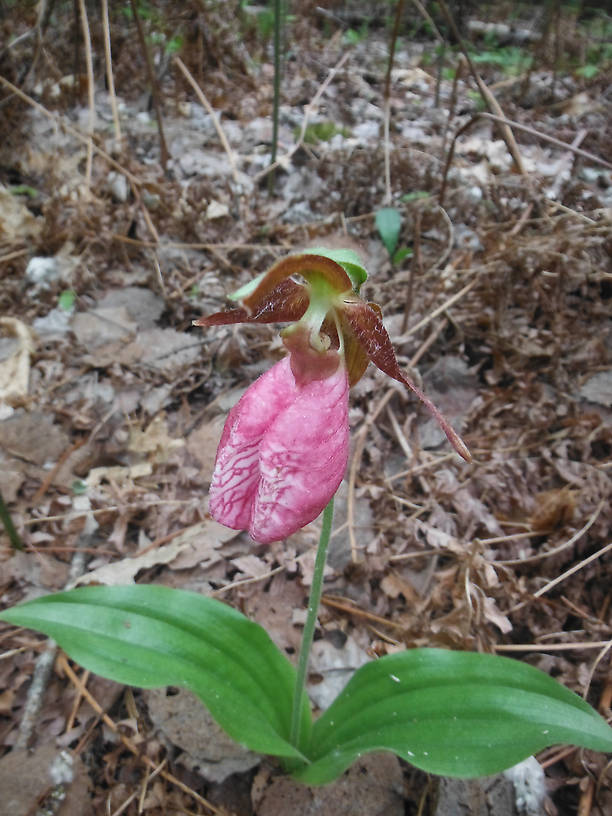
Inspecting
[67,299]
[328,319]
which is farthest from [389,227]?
[328,319]

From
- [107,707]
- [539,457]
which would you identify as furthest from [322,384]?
[539,457]

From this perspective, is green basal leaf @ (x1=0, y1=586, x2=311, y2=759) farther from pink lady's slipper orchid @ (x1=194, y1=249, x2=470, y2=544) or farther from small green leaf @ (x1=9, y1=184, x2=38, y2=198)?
small green leaf @ (x1=9, y1=184, x2=38, y2=198)

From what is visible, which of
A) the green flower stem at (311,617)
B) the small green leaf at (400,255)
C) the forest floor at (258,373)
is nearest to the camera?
the green flower stem at (311,617)

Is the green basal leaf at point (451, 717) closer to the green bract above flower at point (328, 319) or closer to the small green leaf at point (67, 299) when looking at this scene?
the green bract above flower at point (328, 319)

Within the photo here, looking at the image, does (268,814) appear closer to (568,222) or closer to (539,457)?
(539,457)

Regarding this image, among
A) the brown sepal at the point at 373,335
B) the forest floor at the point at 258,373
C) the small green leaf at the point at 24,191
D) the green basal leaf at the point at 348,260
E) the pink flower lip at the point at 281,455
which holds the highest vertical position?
the green basal leaf at the point at 348,260

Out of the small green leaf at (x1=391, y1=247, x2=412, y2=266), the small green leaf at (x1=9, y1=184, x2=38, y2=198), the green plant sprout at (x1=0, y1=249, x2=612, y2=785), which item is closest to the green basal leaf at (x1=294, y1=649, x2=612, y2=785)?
the green plant sprout at (x1=0, y1=249, x2=612, y2=785)

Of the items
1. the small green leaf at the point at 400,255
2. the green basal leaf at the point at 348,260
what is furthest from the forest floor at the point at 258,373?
the green basal leaf at the point at 348,260

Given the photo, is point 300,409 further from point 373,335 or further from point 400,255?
point 400,255
